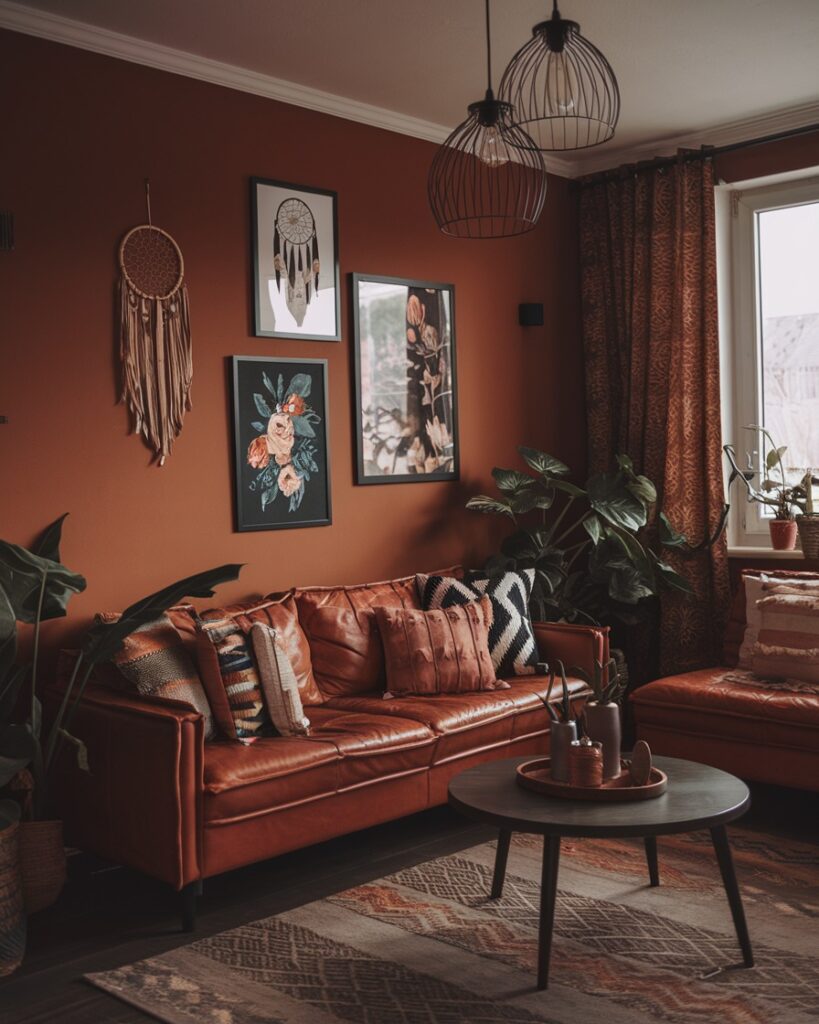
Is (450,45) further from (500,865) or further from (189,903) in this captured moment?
(189,903)

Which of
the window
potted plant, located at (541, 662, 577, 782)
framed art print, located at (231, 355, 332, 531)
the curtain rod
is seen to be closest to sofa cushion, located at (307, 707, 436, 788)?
potted plant, located at (541, 662, 577, 782)

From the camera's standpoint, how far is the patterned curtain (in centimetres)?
531

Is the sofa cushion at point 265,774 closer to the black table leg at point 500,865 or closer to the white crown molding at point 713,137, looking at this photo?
the black table leg at point 500,865

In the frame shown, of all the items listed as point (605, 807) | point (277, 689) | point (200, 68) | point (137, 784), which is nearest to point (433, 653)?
point (277, 689)

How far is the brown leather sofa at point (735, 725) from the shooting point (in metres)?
4.05

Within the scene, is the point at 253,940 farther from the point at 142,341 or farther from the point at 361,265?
the point at 361,265

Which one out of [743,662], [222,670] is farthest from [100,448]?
[743,662]

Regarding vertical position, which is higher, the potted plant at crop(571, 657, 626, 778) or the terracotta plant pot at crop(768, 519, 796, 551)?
the terracotta plant pot at crop(768, 519, 796, 551)

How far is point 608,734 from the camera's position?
312cm

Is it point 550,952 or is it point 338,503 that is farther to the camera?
point 338,503

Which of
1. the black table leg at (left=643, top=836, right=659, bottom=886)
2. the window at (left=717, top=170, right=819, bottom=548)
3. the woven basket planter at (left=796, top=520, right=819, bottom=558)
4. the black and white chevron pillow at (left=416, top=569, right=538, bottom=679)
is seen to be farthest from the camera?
the window at (left=717, top=170, right=819, bottom=548)

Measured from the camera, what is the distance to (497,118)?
10.2ft

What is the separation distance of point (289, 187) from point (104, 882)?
109 inches

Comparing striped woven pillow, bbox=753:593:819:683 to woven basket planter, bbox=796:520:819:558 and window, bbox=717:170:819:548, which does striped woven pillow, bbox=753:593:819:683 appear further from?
window, bbox=717:170:819:548
